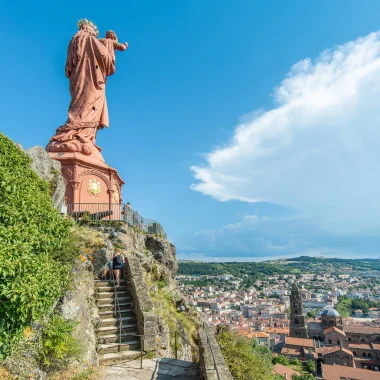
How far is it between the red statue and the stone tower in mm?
73704

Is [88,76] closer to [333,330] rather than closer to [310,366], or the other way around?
[310,366]

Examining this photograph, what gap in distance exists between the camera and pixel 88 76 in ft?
59.2

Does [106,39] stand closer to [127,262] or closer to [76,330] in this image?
[127,262]

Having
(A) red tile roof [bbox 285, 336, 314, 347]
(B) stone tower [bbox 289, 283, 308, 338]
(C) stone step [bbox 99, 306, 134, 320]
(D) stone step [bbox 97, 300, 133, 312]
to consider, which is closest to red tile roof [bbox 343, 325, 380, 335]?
(B) stone tower [bbox 289, 283, 308, 338]

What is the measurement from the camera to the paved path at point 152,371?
19.7 feet

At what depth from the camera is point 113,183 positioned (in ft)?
51.9

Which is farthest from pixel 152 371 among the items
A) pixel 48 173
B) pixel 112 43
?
pixel 112 43

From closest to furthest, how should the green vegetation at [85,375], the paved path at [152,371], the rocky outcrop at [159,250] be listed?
the green vegetation at [85,375], the paved path at [152,371], the rocky outcrop at [159,250]

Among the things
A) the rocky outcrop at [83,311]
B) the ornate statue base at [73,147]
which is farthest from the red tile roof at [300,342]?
the rocky outcrop at [83,311]

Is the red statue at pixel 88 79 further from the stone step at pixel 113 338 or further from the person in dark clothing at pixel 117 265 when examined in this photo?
the stone step at pixel 113 338

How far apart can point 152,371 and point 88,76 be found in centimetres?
1699

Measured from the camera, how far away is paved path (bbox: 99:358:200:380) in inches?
237

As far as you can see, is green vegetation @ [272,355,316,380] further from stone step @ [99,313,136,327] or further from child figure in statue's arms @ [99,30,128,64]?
child figure in statue's arms @ [99,30,128,64]

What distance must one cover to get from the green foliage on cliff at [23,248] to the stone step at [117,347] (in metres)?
1.99
